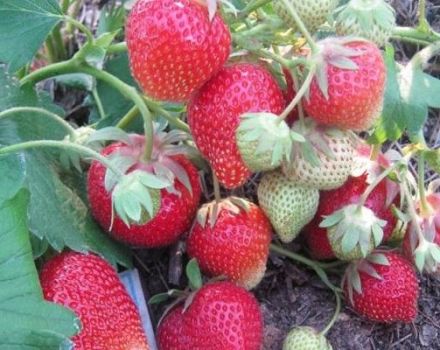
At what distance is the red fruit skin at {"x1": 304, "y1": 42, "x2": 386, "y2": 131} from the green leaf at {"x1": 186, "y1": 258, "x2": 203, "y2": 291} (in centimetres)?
34

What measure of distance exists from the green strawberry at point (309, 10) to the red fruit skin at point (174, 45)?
0.10m

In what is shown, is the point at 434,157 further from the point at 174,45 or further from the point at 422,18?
the point at 174,45

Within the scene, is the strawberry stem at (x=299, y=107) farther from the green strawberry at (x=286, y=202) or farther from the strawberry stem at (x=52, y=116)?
the strawberry stem at (x=52, y=116)

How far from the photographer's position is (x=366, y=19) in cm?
144

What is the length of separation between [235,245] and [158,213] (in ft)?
0.46

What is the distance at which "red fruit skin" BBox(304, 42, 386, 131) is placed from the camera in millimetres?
1394

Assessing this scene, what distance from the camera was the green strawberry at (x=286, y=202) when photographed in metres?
1.56

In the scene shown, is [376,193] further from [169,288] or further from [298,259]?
[169,288]

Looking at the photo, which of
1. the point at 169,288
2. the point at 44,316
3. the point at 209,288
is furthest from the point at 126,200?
the point at 169,288

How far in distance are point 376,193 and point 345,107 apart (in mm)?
302

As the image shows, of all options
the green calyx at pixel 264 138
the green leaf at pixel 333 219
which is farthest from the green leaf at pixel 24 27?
the green leaf at pixel 333 219

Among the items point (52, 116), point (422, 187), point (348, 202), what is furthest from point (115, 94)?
point (422, 187)

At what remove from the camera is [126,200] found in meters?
1.35

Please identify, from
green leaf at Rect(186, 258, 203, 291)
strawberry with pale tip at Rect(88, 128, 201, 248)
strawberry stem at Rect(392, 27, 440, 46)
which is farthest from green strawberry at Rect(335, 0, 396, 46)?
green leaf at Rect(186, 258, 203, 291)
